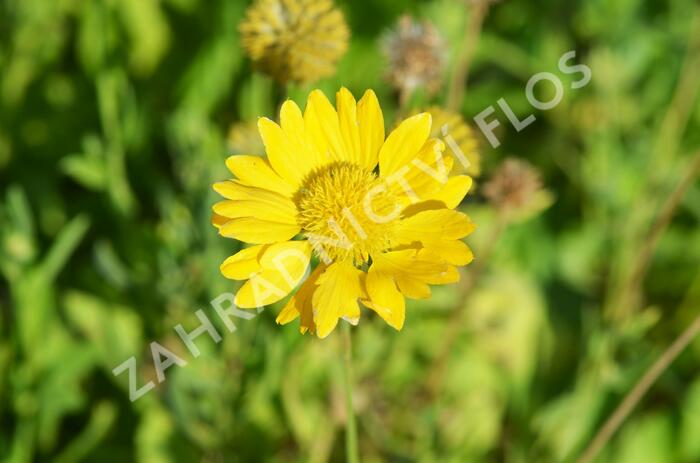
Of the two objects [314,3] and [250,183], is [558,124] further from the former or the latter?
[250,183]

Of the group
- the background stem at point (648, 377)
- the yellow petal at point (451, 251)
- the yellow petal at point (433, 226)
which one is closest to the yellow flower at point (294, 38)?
the yellow petal at point (433, 226)

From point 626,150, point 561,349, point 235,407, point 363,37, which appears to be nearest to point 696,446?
point 561,349

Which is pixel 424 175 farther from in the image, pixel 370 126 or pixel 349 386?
pixel 349 386

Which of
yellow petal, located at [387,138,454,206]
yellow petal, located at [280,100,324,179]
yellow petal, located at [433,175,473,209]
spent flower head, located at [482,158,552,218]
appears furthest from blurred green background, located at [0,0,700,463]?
yellow petal, located at [433,175,473,209]

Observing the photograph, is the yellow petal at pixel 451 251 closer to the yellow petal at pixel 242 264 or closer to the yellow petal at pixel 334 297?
the yellow petal at pixel 334 297

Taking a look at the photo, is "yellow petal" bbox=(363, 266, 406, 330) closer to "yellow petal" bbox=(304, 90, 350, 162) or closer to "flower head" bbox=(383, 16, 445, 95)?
"yellow petal" bbox=(304, 90, 350, 162)

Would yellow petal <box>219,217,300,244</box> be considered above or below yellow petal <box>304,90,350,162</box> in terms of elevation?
below
